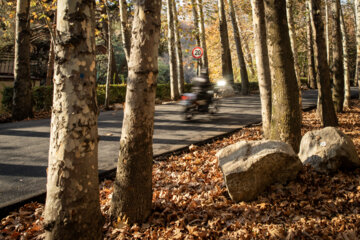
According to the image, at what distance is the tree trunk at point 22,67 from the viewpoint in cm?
1214

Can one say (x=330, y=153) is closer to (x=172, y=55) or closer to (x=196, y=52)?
(x=172, y=55)

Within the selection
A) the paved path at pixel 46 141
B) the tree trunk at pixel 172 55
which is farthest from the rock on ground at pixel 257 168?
the tree trunk at pixel 172 55

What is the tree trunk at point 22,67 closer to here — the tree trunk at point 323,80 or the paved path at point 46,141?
the paved path at point 46,141

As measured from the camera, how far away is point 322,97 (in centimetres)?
860

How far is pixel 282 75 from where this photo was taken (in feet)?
18.7

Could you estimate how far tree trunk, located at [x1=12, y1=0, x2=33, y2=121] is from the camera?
12141 millimetres

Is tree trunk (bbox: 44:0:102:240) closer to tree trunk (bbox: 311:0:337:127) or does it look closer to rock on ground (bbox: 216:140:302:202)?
rock on ground (bbox: 216:140:302:202)

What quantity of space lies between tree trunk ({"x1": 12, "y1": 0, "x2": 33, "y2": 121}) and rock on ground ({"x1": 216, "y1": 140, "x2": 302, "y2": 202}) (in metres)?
11.0

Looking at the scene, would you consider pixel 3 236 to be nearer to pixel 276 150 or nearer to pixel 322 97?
pixel 276 150

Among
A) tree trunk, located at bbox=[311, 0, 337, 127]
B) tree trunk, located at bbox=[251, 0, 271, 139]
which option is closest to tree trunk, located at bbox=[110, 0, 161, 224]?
tree trunk, located at bbox=[251, 0, 271, 139]

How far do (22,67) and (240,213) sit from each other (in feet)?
40.3

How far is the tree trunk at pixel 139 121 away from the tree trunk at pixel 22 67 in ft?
34.7

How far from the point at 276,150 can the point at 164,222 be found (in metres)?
2.07

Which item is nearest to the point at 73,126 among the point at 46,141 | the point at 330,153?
the point at 330,153
